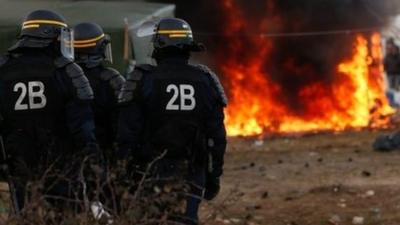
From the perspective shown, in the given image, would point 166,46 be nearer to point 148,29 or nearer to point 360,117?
point 148,29

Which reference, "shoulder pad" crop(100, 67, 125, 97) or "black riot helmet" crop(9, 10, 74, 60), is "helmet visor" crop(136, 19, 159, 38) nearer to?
"shoulder pad" crop(100, 67, 125, 97)

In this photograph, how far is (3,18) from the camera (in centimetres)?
1323

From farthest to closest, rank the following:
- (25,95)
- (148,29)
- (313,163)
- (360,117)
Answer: (360,117), (313,163), (148,29), (25,95)

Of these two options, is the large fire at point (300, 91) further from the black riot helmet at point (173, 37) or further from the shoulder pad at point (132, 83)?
the shoulder pad at point (132, 83)

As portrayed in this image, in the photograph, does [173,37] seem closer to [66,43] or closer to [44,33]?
[66,43]

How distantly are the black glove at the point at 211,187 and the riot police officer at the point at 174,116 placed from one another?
0.38 ft

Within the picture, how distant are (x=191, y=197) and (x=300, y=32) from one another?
550 inches

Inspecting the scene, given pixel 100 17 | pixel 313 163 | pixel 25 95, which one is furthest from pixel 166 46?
pixel 100 17

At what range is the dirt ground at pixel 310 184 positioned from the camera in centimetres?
837

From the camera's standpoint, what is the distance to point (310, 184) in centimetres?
1041

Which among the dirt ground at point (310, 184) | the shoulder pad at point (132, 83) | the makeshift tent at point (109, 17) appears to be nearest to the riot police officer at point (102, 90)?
the shoulder pad at point (132, 83)

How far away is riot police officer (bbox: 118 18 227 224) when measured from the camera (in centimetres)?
543

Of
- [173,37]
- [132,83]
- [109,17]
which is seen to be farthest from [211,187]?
[109,17]

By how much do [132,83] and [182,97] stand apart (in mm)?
334
